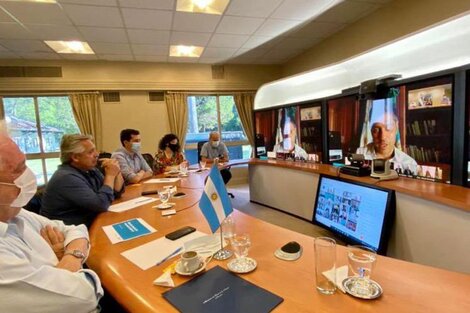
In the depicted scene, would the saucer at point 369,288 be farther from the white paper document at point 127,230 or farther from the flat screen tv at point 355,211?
the flat screen tv at point 355,211

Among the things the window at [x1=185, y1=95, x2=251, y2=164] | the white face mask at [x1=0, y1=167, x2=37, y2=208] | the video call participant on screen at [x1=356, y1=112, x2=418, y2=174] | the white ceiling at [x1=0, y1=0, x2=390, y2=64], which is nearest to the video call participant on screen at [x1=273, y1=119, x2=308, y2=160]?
the video call participant on screen at [x1=356, y1=112, x2=418, y2=174]

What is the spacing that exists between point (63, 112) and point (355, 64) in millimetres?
5261

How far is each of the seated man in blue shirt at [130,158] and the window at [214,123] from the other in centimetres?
279

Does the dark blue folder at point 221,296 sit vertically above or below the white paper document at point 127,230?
below

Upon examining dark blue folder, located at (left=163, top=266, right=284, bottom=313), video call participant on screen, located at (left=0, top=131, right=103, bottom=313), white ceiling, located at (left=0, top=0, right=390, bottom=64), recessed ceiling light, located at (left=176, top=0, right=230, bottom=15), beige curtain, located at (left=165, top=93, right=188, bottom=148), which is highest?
recessed ceiling light, located at (left=176, top=0, right=230, bottom=15)

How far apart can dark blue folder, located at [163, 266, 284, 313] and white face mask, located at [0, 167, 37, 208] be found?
0.64m

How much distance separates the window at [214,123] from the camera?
591 centimetres

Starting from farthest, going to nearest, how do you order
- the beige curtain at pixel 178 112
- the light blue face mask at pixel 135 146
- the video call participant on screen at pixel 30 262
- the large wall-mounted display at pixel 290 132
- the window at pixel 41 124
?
the beige curtain at pixel 178 112, the window at pixel 41 124, the large wall-mounted display at pixel 290 132, the light blue face mask at pixel 135 146, the video call participant on screen at pixel 30 262

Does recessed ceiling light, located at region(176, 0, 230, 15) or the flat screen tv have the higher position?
recessed ceiling light, located at region(176, 0, 230, 15)

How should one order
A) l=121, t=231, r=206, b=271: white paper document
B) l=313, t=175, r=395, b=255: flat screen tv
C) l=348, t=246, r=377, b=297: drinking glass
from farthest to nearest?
1. l=313, t=175, r=395, b=255: flat screen tv
2. l=121, t=231, r=206, b=271: white paper document
3. l=348, t=246, r=377, b=297: drinking glass

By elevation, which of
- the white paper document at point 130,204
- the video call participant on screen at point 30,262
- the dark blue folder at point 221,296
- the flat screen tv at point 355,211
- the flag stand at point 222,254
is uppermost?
the video call participant on screen at point 30,262

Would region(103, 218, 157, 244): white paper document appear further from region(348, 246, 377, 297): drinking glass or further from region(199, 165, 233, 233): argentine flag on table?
region(348, 246, 377, 297): drinking glass

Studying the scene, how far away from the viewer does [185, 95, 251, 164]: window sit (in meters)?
5.91

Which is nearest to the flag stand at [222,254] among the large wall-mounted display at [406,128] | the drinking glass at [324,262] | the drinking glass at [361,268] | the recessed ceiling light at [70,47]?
the drinking glass at [324,262]
